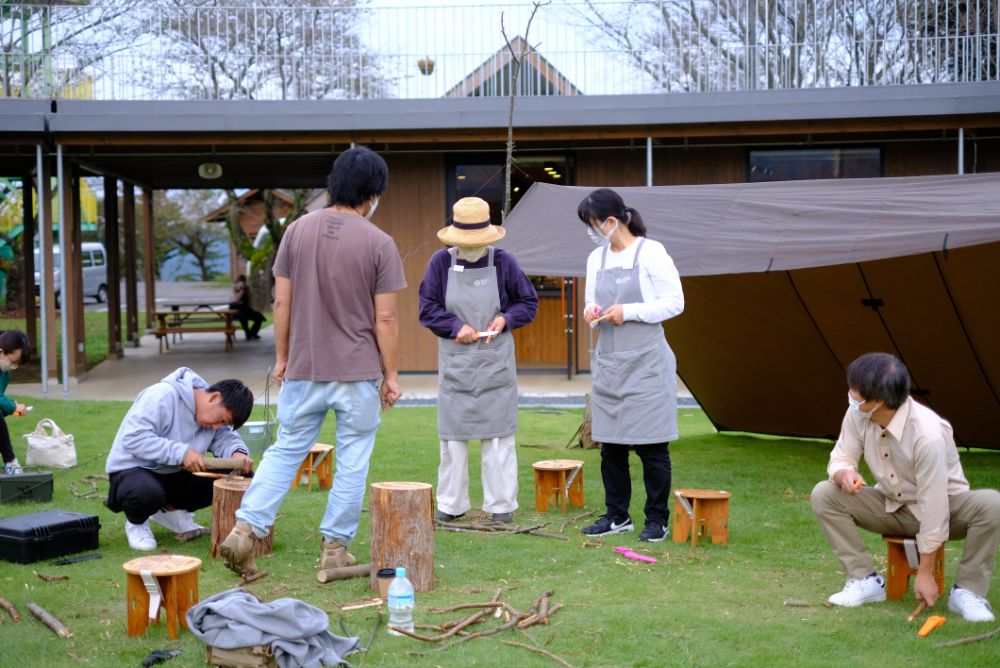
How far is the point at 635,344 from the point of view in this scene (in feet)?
16.3

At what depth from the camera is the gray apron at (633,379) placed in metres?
4.89

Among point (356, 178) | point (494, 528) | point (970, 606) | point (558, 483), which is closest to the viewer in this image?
point (970, 606)

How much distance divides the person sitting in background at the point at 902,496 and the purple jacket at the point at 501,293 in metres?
1.87

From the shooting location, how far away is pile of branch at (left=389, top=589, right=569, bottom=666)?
11.6 feet

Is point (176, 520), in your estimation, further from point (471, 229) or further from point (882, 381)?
point (882, 381)

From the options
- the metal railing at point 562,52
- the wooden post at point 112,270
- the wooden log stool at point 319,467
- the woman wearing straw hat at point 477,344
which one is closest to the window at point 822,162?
the metal railing at point 562,52

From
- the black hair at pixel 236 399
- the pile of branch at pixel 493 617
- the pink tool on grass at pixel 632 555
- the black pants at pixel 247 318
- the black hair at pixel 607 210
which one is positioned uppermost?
the black hair at pixel 607 210

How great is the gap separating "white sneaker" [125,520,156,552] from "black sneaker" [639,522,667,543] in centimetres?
224

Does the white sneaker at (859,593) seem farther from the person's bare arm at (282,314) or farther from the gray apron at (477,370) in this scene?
the person's bare arm at (282,314)

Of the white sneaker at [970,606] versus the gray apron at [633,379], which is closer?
the white sneaker at [970,606]

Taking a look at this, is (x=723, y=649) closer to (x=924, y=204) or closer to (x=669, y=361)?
(x=669, y=361)

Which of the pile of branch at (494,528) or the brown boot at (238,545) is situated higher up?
the brown boot at (238,545)

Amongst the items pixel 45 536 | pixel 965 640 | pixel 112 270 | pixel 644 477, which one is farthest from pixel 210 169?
pixel 965 640

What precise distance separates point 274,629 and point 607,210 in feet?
8.37
